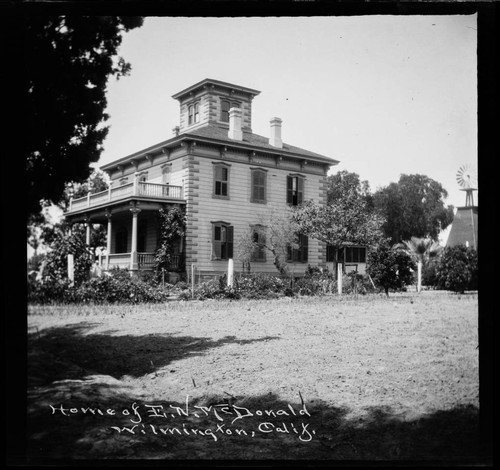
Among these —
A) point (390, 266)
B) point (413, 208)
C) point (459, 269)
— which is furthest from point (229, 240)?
point (459, 269)

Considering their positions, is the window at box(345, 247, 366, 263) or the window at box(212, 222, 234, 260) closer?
the window at box(212, 222, 234, 260)

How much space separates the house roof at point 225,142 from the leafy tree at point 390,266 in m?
1.19

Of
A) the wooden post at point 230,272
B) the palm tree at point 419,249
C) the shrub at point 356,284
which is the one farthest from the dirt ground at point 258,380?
the palm tree at point 419,249

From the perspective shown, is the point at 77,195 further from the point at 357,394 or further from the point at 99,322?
the point at 357,394

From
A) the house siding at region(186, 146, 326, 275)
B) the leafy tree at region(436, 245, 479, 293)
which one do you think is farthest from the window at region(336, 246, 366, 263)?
the leafy tree at region(436, 245, 479, 293)

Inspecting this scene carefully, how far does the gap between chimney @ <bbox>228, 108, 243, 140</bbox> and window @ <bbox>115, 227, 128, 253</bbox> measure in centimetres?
161

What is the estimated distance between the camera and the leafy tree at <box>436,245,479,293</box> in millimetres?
4152

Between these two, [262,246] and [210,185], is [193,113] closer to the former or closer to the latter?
[210,185]

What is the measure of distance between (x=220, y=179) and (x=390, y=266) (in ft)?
7.15

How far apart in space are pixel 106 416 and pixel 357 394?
2.32m

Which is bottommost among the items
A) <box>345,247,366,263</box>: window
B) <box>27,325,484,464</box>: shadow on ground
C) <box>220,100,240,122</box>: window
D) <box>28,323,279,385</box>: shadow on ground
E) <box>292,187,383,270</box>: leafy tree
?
<box>27,325,484,464</box>: shadow on ground

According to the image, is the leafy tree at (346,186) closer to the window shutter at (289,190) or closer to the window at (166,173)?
the window shutter at (289,190)

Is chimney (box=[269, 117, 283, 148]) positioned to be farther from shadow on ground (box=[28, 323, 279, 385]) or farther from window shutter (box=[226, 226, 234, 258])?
shadow on ground (box=[28, 323, 279, 385])

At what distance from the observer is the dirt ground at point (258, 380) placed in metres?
3.81
